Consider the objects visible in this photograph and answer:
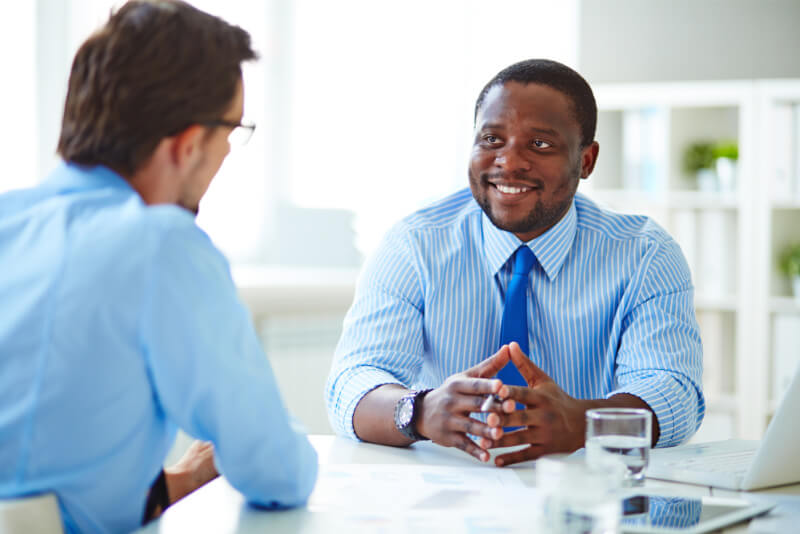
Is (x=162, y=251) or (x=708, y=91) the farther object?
(x=708, y=91)

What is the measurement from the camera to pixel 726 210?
3.54 meters

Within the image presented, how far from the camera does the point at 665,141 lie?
3.59 m

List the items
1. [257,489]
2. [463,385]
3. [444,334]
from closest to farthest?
[257,489] → [463,385] → [444,334]

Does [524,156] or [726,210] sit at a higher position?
[524,156]

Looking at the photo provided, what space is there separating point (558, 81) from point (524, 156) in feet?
0.53

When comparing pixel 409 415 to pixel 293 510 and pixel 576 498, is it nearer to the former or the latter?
pixel 293 510

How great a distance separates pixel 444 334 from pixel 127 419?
0.85 metres

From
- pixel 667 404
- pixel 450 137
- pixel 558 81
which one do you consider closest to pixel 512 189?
pixel 558 81

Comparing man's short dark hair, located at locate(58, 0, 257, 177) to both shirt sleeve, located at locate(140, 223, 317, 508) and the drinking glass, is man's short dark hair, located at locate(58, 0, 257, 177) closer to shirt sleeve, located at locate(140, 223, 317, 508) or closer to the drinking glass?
shirt sleeve, located at locate(140, 223, 317, 508)

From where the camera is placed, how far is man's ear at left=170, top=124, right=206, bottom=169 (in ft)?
3.38

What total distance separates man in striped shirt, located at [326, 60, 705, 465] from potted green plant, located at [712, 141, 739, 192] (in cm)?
195

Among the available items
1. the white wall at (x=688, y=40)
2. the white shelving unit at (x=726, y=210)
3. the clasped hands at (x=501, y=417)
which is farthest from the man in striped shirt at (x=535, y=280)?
the white wall at (x=688, y=40)

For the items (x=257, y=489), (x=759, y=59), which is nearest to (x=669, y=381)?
(x=257, y=489)

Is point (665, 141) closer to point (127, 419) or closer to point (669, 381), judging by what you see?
point (669, 381)
